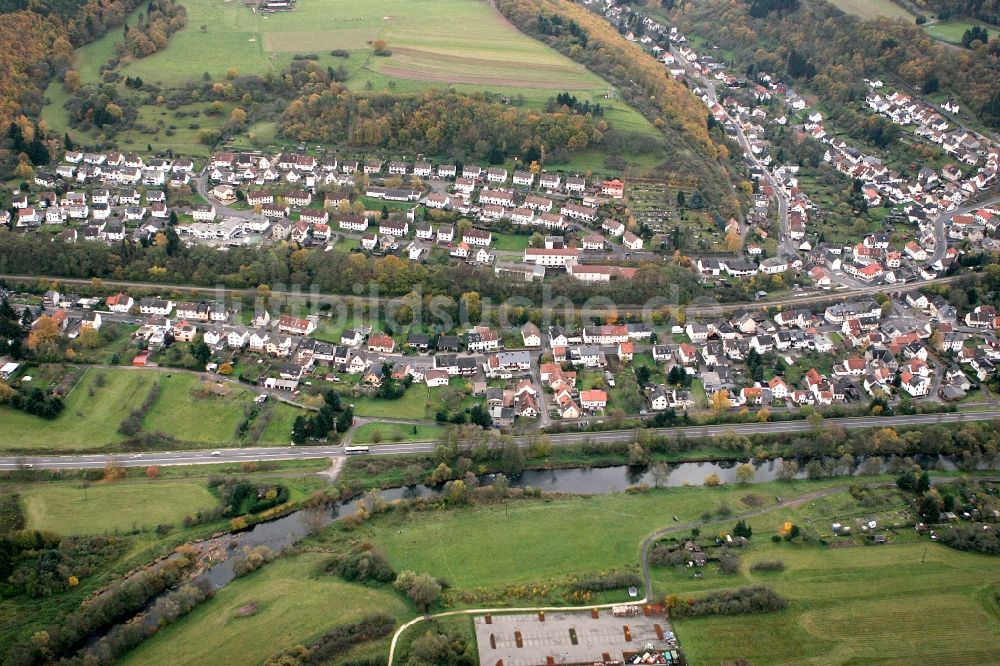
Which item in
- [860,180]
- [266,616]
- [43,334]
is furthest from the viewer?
[860,180]

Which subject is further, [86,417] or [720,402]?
[720,402]

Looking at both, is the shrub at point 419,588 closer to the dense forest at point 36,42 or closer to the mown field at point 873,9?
the dense forest at point 36,42

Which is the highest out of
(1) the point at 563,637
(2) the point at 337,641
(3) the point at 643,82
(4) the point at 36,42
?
(4) the point at 36,42

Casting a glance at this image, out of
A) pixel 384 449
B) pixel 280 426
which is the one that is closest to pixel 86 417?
pixel 280 426

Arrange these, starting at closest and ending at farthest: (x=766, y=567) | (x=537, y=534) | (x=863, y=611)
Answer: (x=863, y=611) → (x=766, y=567) → (x=537, y=534)

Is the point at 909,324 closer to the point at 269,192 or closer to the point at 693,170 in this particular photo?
the point at 693,170

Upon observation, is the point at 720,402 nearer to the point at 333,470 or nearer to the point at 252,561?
the point at 333,470

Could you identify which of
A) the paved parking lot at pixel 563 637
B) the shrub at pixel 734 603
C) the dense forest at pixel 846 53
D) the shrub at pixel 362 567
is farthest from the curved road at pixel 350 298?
the dense forest at pixel 846 53

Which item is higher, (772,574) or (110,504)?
(772,574)
